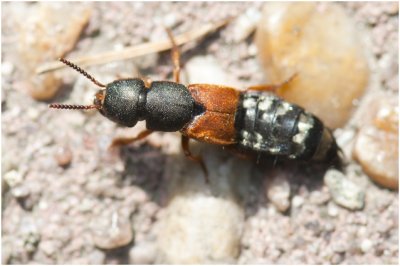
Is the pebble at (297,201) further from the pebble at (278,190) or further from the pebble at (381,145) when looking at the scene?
the pebble at (381,145)

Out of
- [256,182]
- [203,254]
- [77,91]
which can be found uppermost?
[77,91]

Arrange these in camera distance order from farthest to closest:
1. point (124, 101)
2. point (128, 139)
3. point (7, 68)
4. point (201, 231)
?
point (7, 68), point (128, 139), point (201, 231), point (124, 101)

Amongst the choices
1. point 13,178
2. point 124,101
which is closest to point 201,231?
point 124,101

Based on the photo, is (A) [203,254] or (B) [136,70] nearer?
(A) [203,254]

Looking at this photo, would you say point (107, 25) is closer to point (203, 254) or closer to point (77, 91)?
point (77, 91)

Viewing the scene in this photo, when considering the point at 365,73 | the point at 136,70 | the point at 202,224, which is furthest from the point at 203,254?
the point at 365,73

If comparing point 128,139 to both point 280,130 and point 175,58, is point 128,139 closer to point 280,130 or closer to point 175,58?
point 175,58
